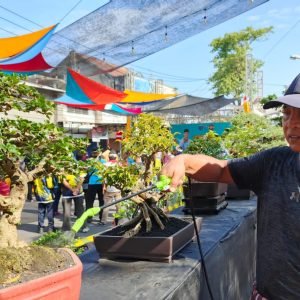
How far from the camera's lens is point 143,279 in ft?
5.81

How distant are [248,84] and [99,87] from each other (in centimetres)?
1681

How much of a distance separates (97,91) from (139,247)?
9897mm

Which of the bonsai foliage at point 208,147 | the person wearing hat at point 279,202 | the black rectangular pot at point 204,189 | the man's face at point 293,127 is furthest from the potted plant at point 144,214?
the bonsai foliage at point 208,147

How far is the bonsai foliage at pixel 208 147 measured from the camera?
3.97 meters

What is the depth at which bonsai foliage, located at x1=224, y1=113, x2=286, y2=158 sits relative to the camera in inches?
205

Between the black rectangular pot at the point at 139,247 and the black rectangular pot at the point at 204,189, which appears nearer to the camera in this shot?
the black rectangular pot at the point at 139,247

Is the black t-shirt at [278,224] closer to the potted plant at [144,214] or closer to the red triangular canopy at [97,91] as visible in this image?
the potted plant at [144,214]

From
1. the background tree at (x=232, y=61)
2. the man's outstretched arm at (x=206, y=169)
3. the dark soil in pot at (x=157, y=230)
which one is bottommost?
the dark soil in pot at (x=157, y=230)

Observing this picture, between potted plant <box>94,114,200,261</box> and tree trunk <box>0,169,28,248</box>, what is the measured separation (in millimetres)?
540

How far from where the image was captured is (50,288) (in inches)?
48.6

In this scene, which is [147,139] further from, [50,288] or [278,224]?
[50,288]

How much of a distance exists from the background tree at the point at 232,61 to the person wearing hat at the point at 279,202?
36.0 metres

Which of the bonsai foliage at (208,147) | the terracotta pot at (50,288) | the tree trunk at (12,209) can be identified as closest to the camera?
the terracotta pot at (50,288)

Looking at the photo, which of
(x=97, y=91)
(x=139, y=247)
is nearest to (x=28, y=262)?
(x=139, y=247)
